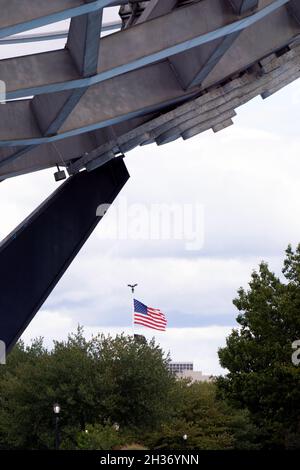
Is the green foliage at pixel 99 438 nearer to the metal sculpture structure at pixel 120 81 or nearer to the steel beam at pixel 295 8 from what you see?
the metal sculpture structure at pixel 120 81

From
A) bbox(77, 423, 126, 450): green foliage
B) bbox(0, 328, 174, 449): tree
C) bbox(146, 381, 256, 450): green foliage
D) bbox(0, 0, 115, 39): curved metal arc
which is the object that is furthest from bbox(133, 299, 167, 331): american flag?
bbox(0, 0, 115, 39): curved metal arc

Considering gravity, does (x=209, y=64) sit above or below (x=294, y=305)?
below

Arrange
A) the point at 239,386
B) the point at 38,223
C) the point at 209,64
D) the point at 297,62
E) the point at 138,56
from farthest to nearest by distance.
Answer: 1. the point at 239,386
2. the point at 38,223
3. the point at 297,62
4. the point at 209,64
5. the point at 138,56

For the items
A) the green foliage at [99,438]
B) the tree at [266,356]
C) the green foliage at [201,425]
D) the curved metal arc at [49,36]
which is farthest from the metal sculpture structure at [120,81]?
the green foliage at [201,425]

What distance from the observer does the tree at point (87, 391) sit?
57.5 metres

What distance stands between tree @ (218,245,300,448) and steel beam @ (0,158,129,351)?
126 feet

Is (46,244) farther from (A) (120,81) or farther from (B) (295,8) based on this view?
(B) (295,8)

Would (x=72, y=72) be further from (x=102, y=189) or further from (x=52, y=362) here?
(x=52, y=362)

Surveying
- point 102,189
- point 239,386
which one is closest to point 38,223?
point 102,189

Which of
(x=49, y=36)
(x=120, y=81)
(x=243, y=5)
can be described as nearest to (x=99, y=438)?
(x=49, y=36)

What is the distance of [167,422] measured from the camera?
6209 centimetres

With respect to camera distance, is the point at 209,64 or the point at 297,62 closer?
the point at 209,64

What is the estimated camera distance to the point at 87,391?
5788 cm

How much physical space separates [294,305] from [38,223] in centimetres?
4132
